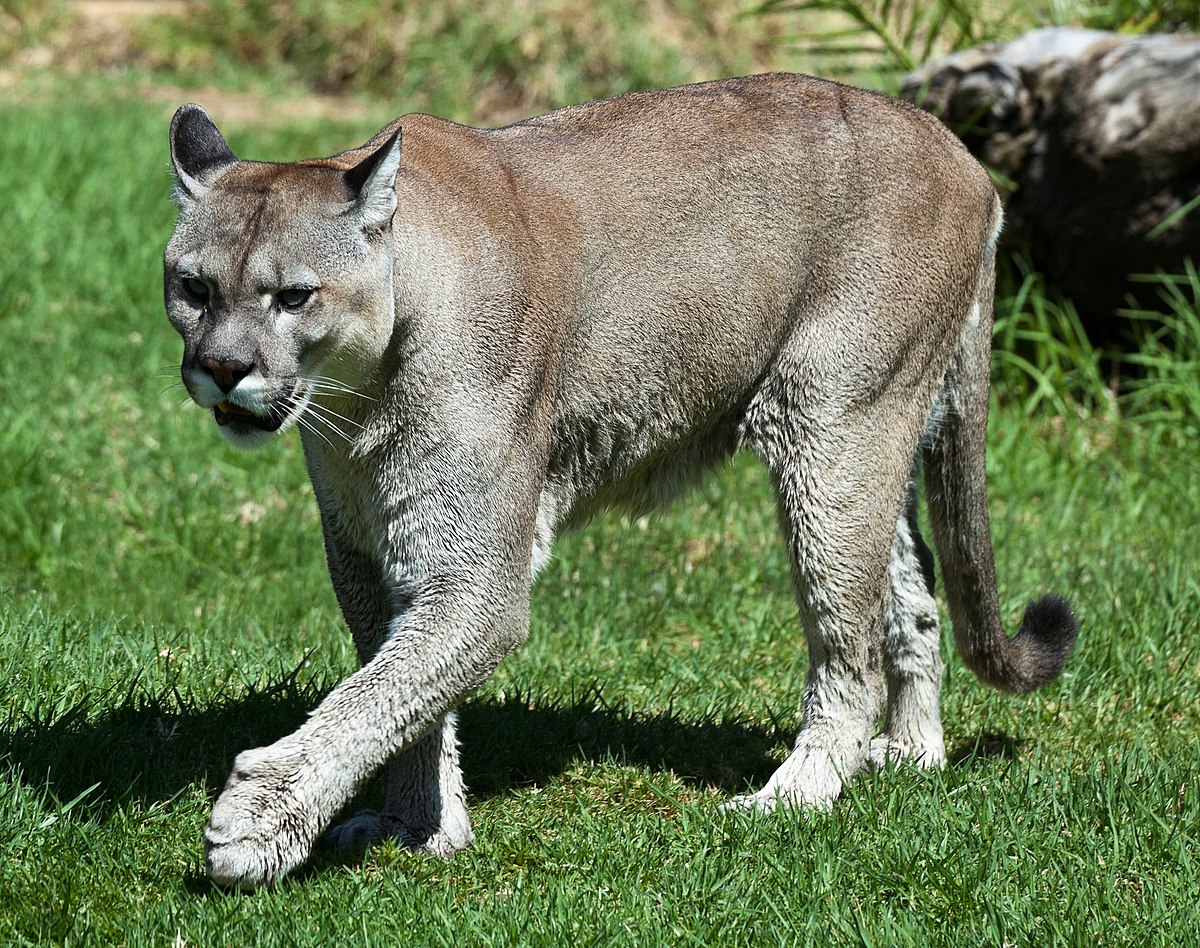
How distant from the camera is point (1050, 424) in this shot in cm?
758

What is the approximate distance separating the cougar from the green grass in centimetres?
27

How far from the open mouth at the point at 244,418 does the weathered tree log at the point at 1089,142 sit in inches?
196

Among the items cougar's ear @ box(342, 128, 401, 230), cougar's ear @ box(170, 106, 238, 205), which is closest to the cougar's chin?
cougar's ear @ box(342, 128, 401, 230)

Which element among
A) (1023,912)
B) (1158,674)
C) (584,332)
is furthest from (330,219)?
(1158,674)

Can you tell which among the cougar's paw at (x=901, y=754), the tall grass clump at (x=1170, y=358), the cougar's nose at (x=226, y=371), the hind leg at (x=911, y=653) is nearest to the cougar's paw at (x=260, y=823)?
the cougar's nose at (x=226, y=371)

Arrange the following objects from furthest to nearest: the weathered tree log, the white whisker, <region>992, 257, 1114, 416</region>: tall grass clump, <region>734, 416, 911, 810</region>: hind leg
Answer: <region>992, 257, 1114, 416</region>: tall grass clump
the weathered tree log
<region>734, 416, 911, 810</region>: hind leg
the white whisker

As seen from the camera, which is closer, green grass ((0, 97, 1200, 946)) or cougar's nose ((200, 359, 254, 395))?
cougar's nose ((200, 359, 254, 395))

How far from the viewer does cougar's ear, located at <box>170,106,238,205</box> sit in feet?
12.2

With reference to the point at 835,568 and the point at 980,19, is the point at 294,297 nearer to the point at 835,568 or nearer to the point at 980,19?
the point at 835,568

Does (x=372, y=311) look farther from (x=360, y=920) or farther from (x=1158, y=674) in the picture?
(x=1158, y=674)

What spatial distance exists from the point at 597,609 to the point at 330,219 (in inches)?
97.2

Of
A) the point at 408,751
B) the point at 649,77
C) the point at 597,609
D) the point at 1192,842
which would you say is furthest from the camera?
the point at 649,77

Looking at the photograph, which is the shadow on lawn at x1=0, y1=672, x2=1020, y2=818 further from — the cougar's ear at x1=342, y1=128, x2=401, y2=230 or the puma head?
the cougar's ear at x1=342, y1=128, x2=401, y2=230

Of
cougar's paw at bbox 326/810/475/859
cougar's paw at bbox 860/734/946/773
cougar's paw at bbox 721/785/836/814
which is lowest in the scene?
cougar's paw at bbox 860/734/946/773
